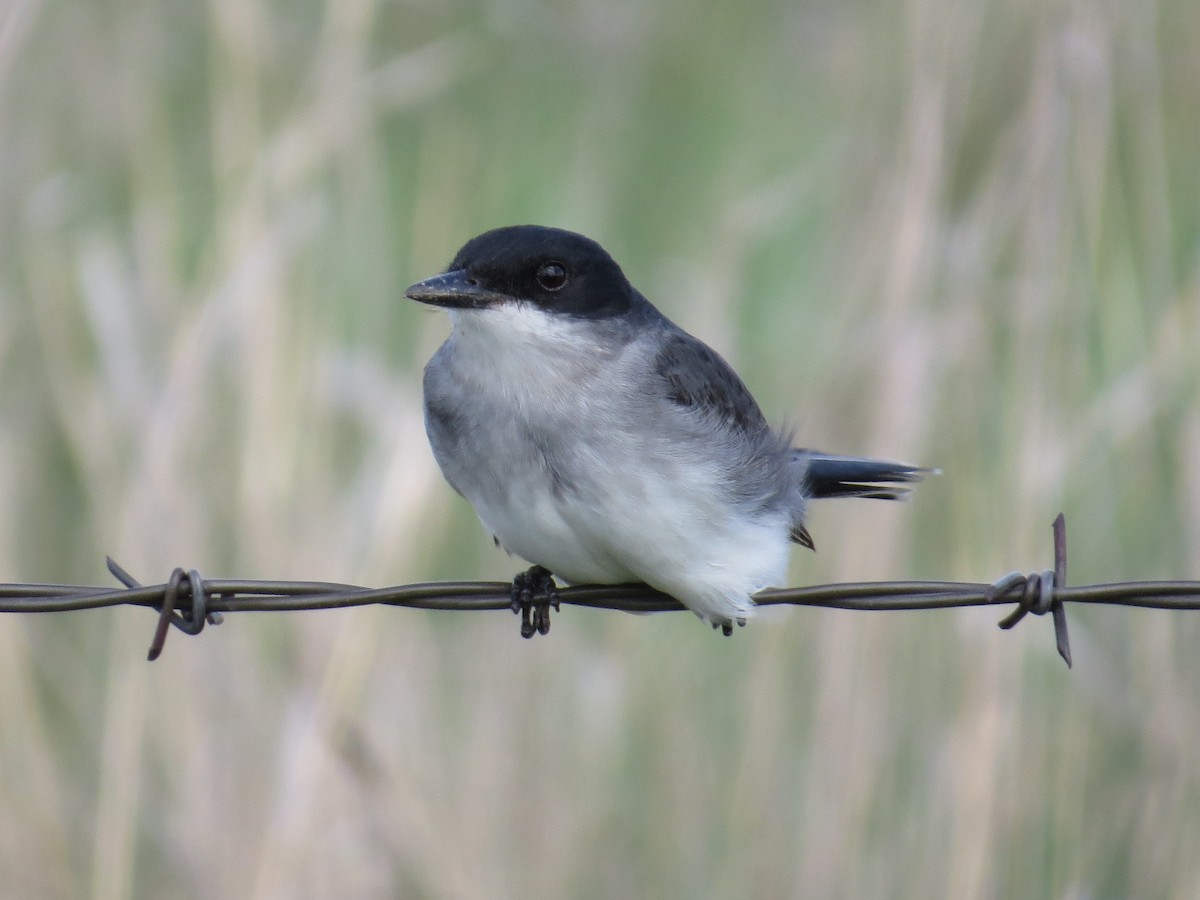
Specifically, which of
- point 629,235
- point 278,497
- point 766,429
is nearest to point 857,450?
point 766,429

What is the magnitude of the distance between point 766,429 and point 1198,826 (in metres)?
1.43

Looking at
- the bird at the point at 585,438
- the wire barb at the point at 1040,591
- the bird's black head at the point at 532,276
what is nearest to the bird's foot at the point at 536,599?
the bird at the point at 585,438

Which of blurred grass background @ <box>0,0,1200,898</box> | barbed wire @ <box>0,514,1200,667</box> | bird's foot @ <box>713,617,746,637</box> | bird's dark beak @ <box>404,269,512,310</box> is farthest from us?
blurred grass background @ <box>0,0,1200,898</box>

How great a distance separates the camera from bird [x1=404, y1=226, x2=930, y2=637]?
11.3 ft

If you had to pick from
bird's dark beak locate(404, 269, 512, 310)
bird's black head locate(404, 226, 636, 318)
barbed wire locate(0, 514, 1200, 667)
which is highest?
bird's black head locate(404, 226, 636, 318)

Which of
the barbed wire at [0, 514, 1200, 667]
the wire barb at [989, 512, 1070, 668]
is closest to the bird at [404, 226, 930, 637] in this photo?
the barbed wire at [0, 514, 1200, 667]

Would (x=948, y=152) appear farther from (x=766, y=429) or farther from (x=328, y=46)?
(x=328, y=46)

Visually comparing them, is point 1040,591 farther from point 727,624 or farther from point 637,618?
point 637,618

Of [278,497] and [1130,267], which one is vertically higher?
[1130,267]

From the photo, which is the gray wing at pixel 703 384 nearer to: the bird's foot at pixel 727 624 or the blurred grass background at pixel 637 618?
the blurred grass background at pixel 637 618

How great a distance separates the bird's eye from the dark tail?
2.63ft

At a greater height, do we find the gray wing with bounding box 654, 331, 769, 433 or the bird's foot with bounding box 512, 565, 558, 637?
the gray wing with bounding box 654, 331, 769, 433

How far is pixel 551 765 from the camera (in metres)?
4.51

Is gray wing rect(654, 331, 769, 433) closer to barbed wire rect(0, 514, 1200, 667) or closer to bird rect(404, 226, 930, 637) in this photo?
bird rect(404, 226, 930, 637)
